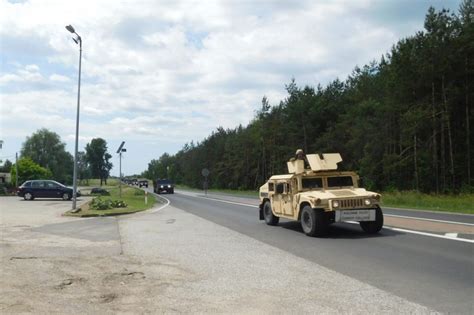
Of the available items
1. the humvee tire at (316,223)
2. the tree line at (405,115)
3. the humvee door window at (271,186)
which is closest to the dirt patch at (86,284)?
the humvee tire at (316,223)

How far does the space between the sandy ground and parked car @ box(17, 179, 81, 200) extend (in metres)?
25.4

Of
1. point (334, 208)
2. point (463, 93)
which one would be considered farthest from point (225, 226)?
point (463, 93)

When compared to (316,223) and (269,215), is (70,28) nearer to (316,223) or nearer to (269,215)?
(269,215)

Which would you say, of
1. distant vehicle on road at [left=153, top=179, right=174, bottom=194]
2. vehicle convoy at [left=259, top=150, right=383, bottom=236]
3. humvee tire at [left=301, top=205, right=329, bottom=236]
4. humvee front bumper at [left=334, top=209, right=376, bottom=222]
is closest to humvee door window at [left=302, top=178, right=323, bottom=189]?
vehicle convoy at [left=259, top=150, right=383, bottom=236]

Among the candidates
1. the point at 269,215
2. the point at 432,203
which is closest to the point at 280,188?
the point at 269,215

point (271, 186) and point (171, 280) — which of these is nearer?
point (171, 280)

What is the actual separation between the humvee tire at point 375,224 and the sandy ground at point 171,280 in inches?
136

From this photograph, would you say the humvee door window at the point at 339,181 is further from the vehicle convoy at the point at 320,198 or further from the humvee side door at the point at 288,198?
the humvee side door at the point at 288,198

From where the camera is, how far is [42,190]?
122 ft

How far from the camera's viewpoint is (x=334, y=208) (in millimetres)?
12930

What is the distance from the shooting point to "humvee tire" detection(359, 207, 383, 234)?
13.5 m

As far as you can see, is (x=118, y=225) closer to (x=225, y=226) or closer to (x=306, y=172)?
(x=225, y=226)

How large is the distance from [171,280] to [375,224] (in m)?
7.53

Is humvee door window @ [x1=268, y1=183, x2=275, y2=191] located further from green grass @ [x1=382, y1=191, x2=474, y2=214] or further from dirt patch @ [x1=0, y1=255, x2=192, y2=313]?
green grass @ [x1=382, y1=191, x2=474, y2=214]
